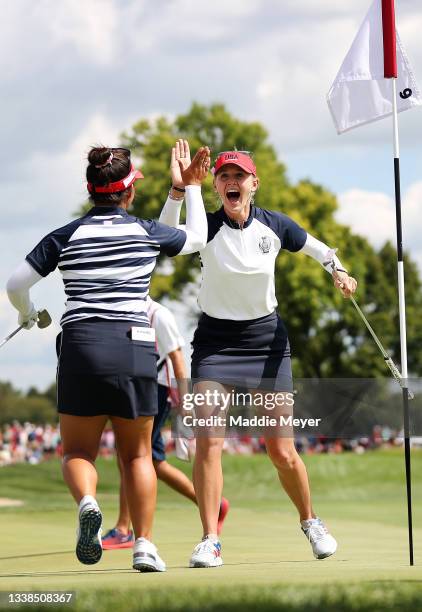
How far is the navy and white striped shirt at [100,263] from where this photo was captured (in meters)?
6.67

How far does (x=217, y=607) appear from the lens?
513cm

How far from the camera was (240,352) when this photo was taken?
26.2 ft

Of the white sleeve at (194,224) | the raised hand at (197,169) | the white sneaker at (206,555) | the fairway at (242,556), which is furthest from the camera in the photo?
→ the white sneaker at (206,555)

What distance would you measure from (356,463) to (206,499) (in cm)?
1960

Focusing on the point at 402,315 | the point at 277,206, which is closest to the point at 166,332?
the point at 402,315

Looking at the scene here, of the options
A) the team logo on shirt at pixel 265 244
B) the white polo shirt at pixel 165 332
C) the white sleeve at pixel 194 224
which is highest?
the white sleeve at pixel 194 224

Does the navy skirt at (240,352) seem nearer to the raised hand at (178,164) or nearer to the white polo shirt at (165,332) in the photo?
the raised hand at (178,164)

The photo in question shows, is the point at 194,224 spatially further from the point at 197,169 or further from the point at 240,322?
the point at 240,322

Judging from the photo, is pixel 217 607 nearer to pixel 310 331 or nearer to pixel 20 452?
pixel 20 452

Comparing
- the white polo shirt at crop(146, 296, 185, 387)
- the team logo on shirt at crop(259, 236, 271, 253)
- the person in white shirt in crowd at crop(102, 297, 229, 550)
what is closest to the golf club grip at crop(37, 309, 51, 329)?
the team logo on shirt at crop(259, 236, 271, 253)

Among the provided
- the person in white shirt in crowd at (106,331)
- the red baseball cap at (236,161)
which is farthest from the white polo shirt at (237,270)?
the person in white shirt in crowd at (106,331)

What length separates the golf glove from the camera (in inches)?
280

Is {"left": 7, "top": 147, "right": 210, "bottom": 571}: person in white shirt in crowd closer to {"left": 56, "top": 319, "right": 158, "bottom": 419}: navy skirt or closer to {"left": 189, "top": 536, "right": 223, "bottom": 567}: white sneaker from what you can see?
{"left": 56, "top": 319, "right": 158, "bottom": 419}: navy skirt

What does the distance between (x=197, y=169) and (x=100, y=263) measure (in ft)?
3.17
